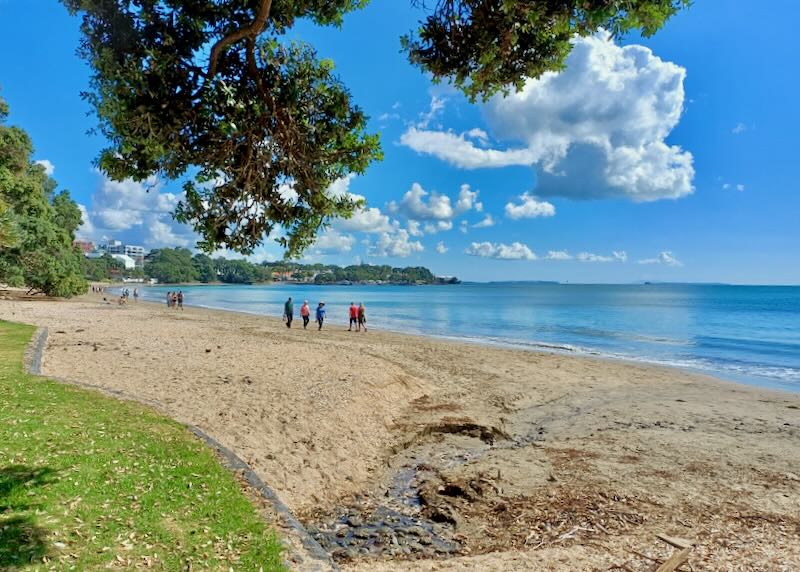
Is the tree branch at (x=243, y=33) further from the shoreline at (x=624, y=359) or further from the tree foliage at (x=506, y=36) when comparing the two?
the shoreline at (x=624, y=359)

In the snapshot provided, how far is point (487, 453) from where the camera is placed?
9.50m

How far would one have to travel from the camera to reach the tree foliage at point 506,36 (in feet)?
12.6

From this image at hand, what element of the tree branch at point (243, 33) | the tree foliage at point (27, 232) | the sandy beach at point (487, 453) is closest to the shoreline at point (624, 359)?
the sandy beach at point (487, 453)

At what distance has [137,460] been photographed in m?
6.42

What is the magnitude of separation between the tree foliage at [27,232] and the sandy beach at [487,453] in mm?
5488

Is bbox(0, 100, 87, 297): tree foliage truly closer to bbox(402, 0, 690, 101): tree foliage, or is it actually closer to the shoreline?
bbox(402, 0, 690, 101): tree foliage

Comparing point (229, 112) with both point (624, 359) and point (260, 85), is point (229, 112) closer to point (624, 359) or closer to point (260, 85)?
point (260, 85)

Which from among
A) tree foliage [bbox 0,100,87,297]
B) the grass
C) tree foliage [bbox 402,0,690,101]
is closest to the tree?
tree foliage [bbox 402,0,690,101]

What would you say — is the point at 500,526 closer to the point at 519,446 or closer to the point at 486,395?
the point at 519,446

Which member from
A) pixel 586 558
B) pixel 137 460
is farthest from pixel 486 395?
pixel 137 460

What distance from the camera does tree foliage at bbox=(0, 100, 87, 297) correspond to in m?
18.3

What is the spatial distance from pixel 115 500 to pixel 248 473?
1.75 m

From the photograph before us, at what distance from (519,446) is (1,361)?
A: 1249 centimetres

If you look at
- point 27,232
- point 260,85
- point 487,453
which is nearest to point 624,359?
point 487,453
